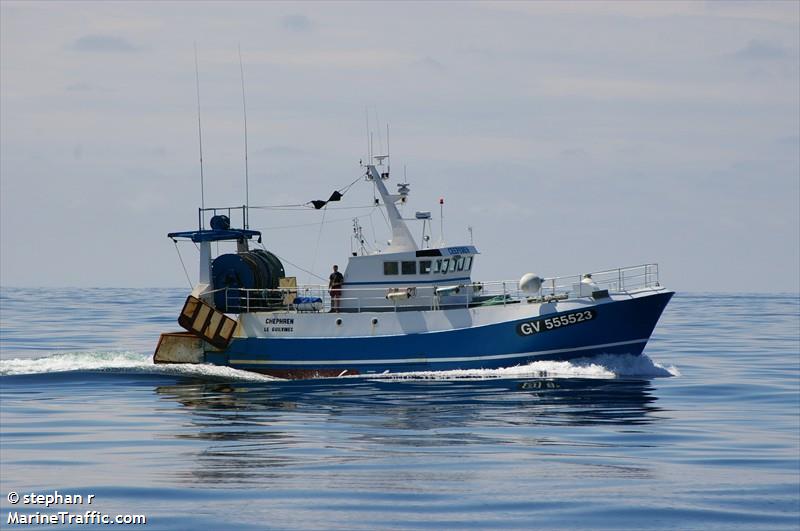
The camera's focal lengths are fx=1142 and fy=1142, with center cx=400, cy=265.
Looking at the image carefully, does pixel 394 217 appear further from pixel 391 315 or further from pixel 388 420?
pixel 388 420

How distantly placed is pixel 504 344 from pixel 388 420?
28.8 feet

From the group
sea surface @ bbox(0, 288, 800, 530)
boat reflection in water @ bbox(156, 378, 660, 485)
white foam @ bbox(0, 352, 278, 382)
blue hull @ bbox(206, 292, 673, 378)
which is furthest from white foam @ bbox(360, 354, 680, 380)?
white foam @ bbox(0, 352, 278, 382)

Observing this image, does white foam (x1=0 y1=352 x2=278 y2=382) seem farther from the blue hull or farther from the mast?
the mast

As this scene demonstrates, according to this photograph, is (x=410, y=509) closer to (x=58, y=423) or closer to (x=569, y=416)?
(x=569, y=416)

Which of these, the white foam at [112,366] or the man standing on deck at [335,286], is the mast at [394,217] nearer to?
the man standing on deck at [335,286]

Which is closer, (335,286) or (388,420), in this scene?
(388,420)

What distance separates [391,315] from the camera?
39312mm

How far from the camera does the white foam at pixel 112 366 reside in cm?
4128

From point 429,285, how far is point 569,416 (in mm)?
11093

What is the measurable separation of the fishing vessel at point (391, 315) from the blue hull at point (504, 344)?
34 mm

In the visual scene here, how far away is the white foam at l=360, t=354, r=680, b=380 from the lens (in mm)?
38312

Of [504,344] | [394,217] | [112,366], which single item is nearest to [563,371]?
[504,344]

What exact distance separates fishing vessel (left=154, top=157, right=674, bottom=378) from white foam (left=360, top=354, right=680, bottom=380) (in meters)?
0.21

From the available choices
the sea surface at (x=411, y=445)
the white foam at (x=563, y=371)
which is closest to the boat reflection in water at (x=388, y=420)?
the sea surface at (x=411, y=445)
